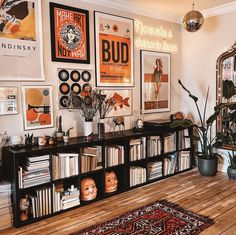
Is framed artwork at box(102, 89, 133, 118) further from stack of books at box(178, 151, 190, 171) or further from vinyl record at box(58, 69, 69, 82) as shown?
stack of books at box(178, 151, 190, 171)

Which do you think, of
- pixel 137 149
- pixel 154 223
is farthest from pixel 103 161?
pixel 154 223

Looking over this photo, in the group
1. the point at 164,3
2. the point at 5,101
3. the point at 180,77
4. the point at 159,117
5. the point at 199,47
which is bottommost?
the point at 159,117

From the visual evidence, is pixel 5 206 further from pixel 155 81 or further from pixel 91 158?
pixel 155 81

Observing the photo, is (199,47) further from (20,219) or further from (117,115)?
(20,219)

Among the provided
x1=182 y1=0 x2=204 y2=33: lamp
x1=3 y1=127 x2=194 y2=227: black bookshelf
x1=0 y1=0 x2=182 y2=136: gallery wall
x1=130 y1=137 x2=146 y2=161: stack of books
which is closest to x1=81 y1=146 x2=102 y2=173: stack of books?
x1=3 y1=127 x2=194 y2=227: black bookshelf

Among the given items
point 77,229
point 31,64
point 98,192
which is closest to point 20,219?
point 77,229

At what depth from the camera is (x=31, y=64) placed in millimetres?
3021

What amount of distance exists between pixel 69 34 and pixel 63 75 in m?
0.53

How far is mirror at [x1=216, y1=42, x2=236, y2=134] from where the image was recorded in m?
→ 3.99

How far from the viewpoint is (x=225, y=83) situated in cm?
408

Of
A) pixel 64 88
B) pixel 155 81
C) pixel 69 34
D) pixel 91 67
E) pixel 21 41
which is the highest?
pixel 69 34

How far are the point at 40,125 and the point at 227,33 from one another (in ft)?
10.3

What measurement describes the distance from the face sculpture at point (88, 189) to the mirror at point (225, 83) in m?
2.33

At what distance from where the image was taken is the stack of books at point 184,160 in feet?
13.9
